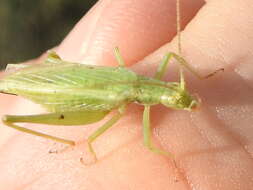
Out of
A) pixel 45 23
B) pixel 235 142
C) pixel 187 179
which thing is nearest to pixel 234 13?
pixel 235 142

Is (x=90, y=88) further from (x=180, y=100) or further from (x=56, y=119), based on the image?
(x=180, y=100)

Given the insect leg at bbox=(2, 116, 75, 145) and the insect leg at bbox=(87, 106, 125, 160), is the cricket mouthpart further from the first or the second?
the insect leg at bbox=(2, 116, 75, 145)

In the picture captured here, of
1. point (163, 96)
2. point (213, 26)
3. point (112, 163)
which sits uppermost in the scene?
point (213, 26)

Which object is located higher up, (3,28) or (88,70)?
(88,70)

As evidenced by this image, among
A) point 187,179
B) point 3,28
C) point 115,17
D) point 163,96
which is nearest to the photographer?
point 187,179

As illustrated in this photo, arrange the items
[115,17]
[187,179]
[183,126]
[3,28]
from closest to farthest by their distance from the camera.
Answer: [187,179] → [183,126] → [115,17] → [3,28]

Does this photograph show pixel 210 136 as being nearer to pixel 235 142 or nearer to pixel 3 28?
pixel 235 142

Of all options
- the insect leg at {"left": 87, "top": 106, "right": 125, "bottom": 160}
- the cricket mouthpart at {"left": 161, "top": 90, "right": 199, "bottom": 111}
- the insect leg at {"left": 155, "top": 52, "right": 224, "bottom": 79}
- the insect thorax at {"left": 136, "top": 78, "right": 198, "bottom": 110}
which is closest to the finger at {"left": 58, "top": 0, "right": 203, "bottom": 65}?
the insect leg at {"left": 155, "top": 52, "right": 224, "bottom": 79}
